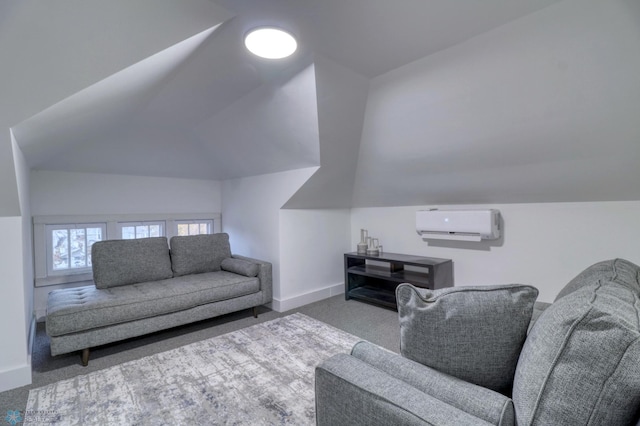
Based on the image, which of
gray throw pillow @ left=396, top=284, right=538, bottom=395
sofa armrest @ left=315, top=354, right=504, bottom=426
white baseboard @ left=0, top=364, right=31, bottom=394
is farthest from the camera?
white baseboard @ left=0, top=364, right=31, bottom=394

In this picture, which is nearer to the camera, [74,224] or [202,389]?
[202,389]

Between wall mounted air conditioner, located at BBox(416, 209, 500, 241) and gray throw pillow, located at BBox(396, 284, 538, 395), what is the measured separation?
7.12ft

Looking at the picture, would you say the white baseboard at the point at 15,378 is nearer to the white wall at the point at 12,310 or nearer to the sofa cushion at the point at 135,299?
the white wall at the point at 12,310

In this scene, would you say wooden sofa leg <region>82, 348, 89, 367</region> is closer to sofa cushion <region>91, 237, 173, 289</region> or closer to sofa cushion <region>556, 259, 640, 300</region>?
sofa cushion <region>91, 237, 173, 289</region>

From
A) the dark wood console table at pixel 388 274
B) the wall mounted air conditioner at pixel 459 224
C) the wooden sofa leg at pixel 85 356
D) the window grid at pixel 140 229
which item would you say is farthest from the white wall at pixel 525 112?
the wooden sofa leg at pixel 85 356

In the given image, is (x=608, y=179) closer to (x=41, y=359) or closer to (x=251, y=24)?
(x=251, y=24)

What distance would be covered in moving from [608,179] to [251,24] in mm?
2774

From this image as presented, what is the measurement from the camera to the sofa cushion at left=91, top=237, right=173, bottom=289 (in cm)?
299

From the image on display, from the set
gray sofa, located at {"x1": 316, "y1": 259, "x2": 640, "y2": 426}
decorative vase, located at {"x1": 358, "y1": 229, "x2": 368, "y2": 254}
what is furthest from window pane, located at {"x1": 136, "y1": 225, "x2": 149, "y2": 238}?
gray sofa, located at {"x1": 316, "y1": 259, "x2": 640, "y2": 426}

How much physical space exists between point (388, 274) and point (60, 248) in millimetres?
3731

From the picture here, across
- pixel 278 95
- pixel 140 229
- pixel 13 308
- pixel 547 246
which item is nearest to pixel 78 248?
pixel 140 229

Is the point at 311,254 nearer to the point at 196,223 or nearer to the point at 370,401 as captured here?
the point at 196,223

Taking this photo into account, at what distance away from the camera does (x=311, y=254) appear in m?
3.90

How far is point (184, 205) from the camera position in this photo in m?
4.29
